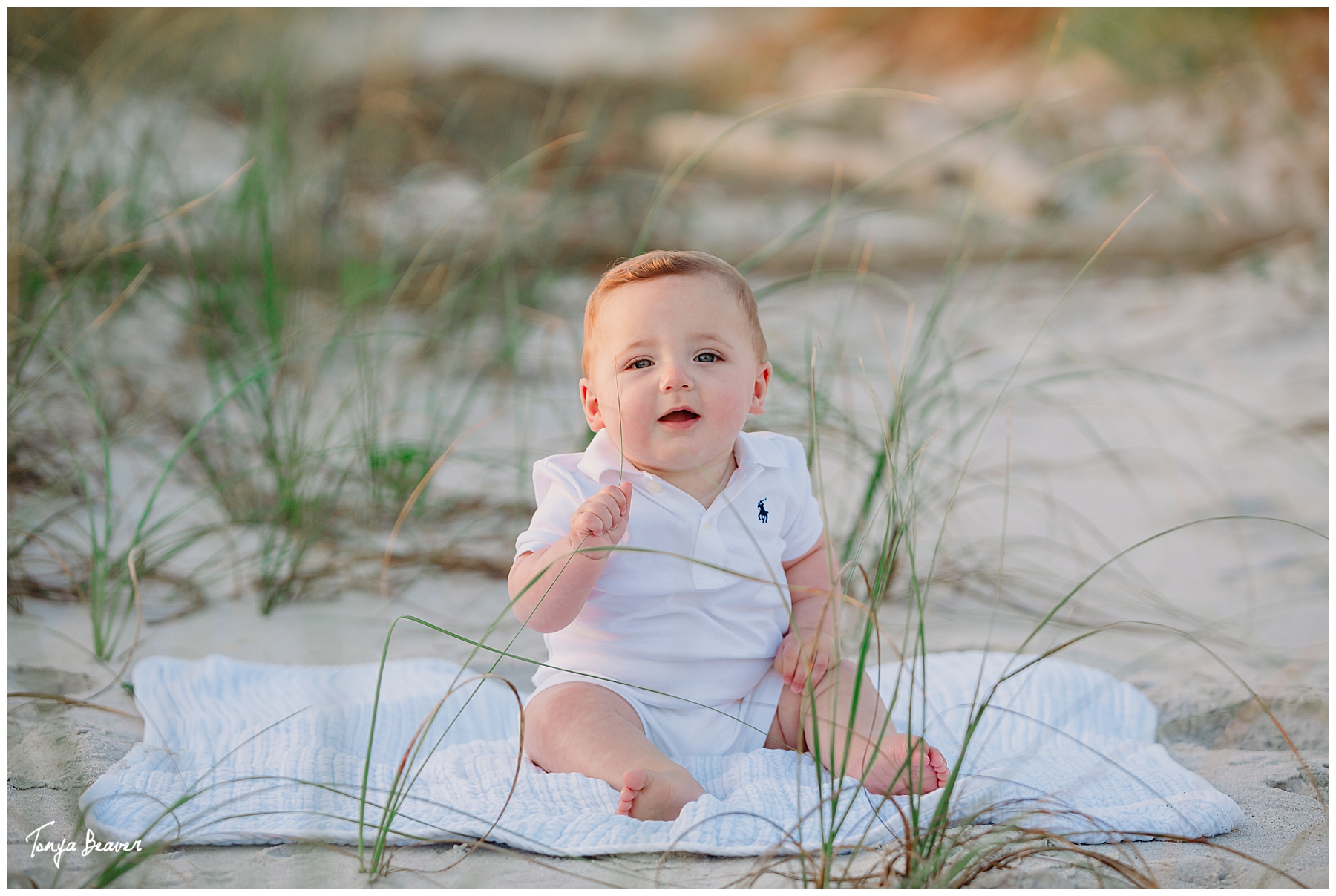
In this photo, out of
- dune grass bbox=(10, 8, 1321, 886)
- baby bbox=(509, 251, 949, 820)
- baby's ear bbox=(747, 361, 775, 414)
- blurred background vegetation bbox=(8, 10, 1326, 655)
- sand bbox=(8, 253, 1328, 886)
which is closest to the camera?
sand bbox=(8, 253, 1328, 886)

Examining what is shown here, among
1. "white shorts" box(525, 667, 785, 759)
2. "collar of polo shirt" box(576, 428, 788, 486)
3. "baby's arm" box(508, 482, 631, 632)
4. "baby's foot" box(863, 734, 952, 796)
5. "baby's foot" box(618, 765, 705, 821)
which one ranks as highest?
"collar of polo shirt" box(576, 428, 788, 486)

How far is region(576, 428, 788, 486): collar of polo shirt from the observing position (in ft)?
4.13

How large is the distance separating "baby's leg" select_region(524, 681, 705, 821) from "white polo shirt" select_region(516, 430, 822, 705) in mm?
47

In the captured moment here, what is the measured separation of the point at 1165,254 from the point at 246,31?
153 inches

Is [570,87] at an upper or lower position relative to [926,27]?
lower

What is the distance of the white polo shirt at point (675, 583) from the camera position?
1.24m

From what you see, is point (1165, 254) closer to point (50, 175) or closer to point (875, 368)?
point (875, 368)

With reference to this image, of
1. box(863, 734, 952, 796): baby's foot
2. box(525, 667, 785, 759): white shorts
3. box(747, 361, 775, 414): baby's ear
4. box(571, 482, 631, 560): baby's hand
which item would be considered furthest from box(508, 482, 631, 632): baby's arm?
box(863, 734, 952, 796): baby's foot

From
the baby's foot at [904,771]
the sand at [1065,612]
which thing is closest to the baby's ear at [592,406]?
the sand at [1065,612]

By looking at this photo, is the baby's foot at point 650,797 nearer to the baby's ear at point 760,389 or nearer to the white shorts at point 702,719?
the white shorts at point 702,719

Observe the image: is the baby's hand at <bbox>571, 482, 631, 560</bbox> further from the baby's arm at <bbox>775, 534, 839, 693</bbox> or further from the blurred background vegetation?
the blurred background vegetation

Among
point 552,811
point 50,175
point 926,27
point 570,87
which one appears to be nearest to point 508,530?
point 552,811

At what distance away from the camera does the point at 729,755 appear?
4.25 ft
